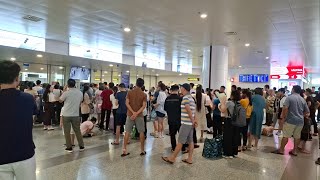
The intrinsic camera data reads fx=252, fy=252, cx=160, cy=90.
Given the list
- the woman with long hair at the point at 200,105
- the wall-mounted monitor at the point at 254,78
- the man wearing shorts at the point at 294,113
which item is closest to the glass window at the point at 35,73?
the woman with long hair at the point at 200,105

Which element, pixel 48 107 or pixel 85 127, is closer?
pixel 85 127

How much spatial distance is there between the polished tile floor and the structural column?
4812 millimetres

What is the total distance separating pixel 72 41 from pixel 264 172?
9.66m

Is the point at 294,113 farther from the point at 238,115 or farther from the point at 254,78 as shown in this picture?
the point at 254,78

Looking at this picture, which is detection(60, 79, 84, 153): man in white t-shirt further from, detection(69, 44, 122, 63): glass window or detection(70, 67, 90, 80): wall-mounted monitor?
detection(70, 67, 90, 80): wall-mounted monitor

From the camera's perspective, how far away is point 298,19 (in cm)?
678

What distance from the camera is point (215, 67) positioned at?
10.8 meters

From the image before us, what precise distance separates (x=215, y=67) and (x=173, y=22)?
3.89 m

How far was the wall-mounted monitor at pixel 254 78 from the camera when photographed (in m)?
20.5

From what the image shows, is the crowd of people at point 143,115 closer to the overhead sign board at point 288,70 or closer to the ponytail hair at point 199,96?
the ponytail hair at point 199,96

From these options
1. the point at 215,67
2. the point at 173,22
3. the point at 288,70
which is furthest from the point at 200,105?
the point at 288,70

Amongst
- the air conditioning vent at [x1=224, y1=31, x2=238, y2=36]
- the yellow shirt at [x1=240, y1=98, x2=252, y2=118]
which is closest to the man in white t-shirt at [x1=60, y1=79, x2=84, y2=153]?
the yellow shirt at [x1=240, y1=98, x2=252, y2=118]

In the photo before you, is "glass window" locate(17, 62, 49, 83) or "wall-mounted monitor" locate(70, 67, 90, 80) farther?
"wall-mounted monitor" locate(70, 67, 90, 80)

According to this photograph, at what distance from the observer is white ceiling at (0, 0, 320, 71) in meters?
6.06
